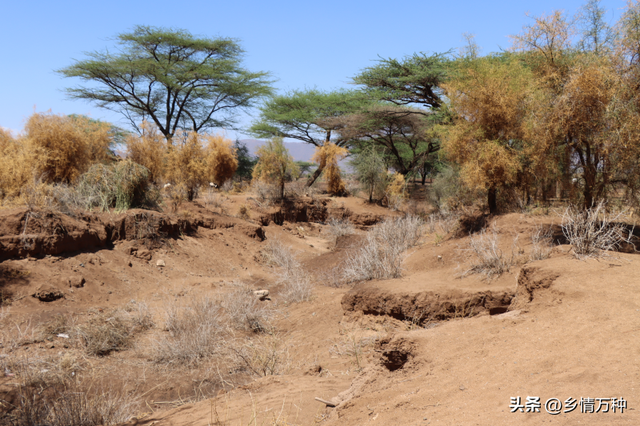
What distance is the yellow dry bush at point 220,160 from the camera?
62.9ft

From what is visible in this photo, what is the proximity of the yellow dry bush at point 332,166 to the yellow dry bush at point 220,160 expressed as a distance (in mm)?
4806

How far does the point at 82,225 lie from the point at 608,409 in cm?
980

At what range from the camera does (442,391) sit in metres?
2.99

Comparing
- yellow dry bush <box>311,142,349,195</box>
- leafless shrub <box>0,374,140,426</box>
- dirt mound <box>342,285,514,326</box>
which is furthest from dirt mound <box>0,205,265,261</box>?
yellow dry bush <box>311,142,349,195</box>

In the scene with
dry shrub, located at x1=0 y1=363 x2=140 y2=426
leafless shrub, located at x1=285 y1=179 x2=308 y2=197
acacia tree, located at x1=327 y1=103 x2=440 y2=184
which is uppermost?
acacia tree, located at x1=327 y1=103 x2=440 y2=184

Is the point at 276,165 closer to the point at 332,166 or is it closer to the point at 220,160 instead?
the point at 220,160

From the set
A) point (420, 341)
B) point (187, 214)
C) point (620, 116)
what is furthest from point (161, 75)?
point (420, 341)

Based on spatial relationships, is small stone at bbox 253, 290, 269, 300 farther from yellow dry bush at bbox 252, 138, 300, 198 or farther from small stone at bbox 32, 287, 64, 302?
yellow dry bush at bbox 252, 138, 300, 198

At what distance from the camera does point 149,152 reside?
550 inches

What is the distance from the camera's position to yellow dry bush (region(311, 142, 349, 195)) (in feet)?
73.4

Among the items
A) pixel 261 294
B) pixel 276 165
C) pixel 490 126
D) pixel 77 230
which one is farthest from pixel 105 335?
pixel 276 165

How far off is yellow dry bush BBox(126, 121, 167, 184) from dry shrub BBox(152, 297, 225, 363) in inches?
318

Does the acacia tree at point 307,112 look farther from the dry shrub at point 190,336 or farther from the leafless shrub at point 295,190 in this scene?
the dry shrub at point 190,336

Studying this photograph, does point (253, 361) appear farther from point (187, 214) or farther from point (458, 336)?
point (187, 214)
